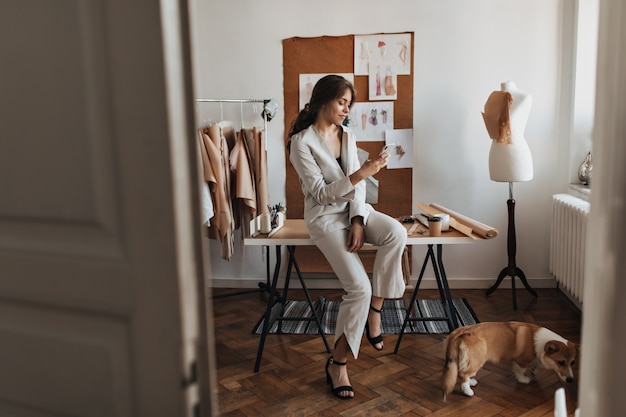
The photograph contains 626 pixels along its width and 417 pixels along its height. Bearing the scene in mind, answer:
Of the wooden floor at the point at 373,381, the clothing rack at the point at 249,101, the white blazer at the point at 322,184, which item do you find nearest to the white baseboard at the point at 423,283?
the wooden floor at the point at 373,381

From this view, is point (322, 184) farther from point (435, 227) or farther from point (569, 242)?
point (569, 242)

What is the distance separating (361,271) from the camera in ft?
10.4

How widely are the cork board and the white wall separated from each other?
0.07 metres

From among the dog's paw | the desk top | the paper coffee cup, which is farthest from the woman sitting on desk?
the dog's paw

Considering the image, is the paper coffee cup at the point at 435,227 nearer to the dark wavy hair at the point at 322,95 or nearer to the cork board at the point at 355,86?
the dark wavy hair at the point at 322,95

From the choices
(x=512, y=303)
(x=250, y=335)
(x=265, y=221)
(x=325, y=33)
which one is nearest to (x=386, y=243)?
(x=265, y=221)

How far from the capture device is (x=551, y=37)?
15.4 feet

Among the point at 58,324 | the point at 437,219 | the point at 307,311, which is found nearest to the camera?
the point at 58,324

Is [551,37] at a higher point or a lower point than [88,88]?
higher

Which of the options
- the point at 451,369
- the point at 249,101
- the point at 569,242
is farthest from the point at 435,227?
the point at 249,101

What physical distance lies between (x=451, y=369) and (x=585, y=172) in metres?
2.19

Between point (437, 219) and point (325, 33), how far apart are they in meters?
2.05

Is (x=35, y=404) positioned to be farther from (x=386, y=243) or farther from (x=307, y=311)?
(x=307, y=311)

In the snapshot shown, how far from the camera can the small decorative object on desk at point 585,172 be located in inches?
174
